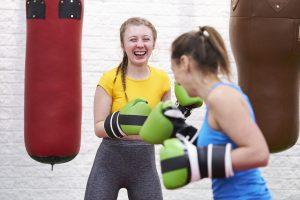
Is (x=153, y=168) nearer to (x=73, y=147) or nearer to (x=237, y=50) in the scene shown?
(x=73, y=147)

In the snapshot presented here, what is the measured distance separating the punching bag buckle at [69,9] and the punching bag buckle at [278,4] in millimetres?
1016

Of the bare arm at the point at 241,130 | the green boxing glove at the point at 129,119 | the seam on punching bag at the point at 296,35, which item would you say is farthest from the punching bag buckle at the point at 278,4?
the bare arm at the point at 241,130

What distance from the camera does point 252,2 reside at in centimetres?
331

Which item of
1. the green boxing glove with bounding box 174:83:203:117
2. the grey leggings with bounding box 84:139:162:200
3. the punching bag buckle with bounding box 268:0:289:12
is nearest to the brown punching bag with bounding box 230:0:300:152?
the punching bag buckle with bounding box 268:0:289:12

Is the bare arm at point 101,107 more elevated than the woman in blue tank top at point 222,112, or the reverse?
the woman in blue tank top at point 222,112

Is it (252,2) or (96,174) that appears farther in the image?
(252,2)

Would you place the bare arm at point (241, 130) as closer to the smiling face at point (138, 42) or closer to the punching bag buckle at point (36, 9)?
the smiling face at point (138, 42)

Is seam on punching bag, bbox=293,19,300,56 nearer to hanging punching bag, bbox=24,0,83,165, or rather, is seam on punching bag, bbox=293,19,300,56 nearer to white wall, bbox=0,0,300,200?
hanging punching bag, bbox=24,0,83,165

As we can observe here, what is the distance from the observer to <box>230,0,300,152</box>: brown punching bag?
3279 millimetres

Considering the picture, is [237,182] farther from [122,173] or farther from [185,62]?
[122,173]

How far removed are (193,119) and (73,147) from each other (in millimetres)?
1911

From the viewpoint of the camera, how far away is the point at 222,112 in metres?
2.01

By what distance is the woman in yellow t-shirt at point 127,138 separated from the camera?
3.06 m

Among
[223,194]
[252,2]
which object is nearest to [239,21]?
[252,2]
